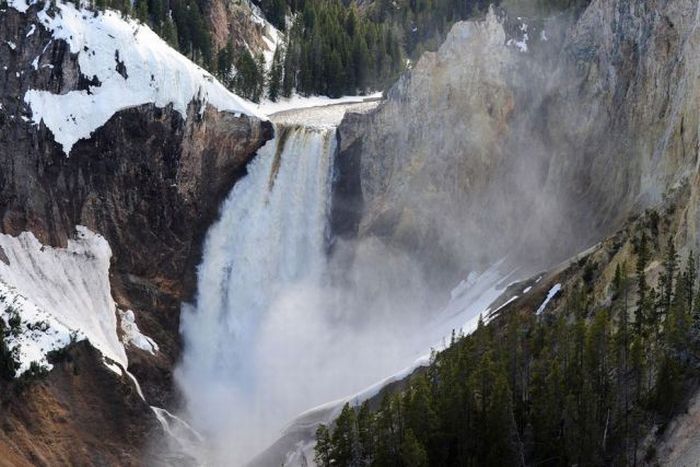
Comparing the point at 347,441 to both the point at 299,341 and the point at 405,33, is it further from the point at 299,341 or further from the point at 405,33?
the point at 405,33

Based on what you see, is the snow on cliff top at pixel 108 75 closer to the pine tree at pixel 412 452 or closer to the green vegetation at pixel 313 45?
the green vegetation at pixel 313 45

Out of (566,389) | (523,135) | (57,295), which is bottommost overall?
(566,389)

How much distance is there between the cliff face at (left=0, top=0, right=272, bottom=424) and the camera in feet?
181

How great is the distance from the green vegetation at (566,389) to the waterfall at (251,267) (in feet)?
55.9

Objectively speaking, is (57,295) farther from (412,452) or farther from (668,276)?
(668,276)

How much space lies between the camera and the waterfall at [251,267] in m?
57.2

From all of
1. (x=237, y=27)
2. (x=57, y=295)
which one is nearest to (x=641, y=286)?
(x=57, y=295)

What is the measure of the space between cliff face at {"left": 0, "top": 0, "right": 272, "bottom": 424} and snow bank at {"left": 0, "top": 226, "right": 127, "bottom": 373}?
2.63 feet

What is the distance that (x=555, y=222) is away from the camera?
5331cm

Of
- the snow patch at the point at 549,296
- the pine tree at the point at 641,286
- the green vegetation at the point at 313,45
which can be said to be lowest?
the snow patch at the point at 549,296

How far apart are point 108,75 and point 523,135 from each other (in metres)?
25.3

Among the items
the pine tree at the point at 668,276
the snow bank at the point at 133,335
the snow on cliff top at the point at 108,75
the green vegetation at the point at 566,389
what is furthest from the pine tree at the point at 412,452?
the snow on cliff top at the point at 108,75

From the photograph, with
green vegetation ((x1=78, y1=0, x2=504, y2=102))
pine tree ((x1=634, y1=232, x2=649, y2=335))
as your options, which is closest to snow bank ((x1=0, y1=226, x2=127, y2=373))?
green vegetation ((x1=78, y1=0, x2=504, y2=102))

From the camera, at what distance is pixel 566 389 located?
36406mm
